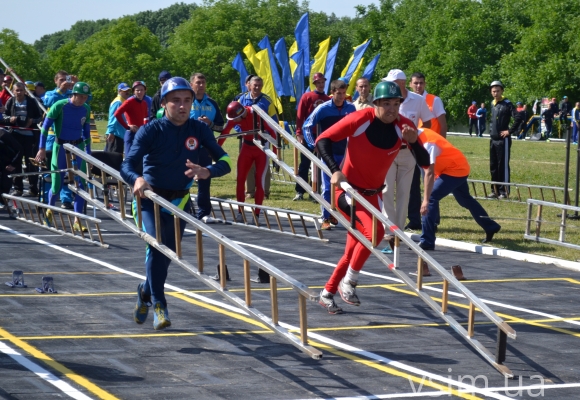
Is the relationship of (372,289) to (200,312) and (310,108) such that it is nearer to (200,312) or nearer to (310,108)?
(200,312)

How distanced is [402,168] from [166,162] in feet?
17.3

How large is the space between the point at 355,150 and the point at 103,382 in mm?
3461

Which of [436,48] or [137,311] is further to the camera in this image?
[436,48]

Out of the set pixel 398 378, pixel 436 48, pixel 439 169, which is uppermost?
pixel 436 48

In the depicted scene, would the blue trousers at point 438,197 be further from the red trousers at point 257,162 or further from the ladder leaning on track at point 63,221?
the ladder leaning on track at point 63,221

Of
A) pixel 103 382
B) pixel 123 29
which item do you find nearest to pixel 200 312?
pixel 103 382

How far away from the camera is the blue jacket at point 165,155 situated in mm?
7906

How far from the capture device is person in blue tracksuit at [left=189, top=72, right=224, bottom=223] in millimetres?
14453

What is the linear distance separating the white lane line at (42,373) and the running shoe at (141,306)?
1187mm

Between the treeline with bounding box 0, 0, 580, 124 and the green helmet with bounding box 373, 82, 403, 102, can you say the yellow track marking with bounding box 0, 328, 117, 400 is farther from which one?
the treeline with bounding box 0, 0, 580, 124

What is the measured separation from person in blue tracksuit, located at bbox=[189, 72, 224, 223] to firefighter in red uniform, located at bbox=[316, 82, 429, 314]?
18.2 feet

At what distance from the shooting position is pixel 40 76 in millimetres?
118125

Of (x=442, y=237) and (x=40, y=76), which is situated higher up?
(x=40, y=76)

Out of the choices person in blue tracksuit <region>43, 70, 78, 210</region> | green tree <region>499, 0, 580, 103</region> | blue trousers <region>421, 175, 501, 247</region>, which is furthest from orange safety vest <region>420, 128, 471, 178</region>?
green tree <region>499, 0, 580, 103</region>
